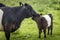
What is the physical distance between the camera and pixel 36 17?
22.2 feet

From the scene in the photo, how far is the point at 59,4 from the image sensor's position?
10484mm

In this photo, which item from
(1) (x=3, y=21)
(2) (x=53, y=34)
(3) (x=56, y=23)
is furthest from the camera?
(3) (x=56, y=23)

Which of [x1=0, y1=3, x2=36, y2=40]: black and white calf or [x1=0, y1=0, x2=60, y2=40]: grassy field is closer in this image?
[x1=0, y1=3, x2=36, y2=40]: black and white calf

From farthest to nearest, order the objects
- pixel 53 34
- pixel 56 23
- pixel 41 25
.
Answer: pixel 56 23, pixel 53 34, pixel 41 25

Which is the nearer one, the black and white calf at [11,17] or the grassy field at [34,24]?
the black and white calf at [11,17]

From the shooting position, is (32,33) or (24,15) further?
(32,33)

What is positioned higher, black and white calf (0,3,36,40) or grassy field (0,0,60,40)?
black and white calf (0,3,36,40)

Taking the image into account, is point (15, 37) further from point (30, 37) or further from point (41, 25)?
point (41, 25)

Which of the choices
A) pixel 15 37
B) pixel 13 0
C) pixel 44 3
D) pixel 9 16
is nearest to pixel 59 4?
pixel 44 3

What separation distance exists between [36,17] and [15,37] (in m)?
0.96

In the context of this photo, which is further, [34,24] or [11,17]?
[34,24]

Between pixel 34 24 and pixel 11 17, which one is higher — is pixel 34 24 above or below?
below

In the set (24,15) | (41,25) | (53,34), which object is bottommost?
(53,34)

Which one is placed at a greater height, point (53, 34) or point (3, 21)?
point (3, 21)
